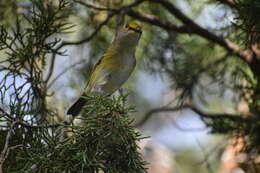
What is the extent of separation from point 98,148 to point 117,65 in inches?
39.2

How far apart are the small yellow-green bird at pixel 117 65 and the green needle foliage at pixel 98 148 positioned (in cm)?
81

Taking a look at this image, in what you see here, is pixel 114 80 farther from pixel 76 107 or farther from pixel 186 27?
pixel 186 27

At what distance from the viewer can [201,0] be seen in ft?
11.3

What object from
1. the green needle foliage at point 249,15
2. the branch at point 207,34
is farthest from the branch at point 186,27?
the green needle foliage at point 249,15

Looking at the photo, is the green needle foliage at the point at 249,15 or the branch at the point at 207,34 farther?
the branch at the point at 207,34

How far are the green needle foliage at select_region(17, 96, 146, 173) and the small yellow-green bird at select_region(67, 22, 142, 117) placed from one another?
31.9 inches

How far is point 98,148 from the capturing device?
5.77 ft

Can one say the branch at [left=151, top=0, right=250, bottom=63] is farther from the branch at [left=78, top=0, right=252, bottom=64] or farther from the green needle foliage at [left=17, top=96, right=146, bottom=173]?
the green needle foliage at [left=17, top=96, right=146, bottom=173]

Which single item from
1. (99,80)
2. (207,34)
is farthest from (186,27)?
(99,80)

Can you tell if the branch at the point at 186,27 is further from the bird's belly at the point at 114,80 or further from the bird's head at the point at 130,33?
the bird's belly at the point at 114,80

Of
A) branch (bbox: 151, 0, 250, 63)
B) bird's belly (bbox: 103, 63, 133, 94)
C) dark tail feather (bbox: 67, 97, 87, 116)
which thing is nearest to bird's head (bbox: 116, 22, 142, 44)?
bird's belly (bbox: 103, 63, 133, 94)

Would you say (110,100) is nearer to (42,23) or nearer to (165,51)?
(42,23)

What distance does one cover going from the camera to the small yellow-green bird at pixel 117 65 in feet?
8.71

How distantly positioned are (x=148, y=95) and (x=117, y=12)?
4.45m
